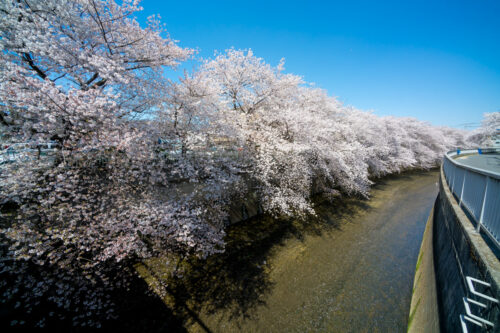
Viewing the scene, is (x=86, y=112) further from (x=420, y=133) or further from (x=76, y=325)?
(x=420, y=133)

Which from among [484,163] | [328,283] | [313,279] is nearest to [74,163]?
[313,279]

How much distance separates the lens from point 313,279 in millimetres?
7023

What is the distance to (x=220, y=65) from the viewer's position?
45.9 ft

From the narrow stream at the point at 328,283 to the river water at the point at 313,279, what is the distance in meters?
0.03

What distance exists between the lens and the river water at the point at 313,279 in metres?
5.51

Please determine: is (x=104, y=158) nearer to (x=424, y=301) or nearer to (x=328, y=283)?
(x=328, y=283)

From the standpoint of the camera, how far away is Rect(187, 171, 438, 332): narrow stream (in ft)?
17.9

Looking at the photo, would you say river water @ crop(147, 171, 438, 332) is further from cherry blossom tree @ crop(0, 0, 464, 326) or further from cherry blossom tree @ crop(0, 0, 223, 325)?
cherry blossom tree @ crop(0, 0, 223, 325)

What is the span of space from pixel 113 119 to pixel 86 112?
26.7 inches

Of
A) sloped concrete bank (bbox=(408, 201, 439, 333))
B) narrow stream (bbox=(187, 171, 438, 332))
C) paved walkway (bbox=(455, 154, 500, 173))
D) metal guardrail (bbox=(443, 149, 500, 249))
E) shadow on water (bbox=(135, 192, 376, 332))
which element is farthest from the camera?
paved walkway (bbox=(455, 154, 500, 173))

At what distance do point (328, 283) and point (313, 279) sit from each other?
54 cm

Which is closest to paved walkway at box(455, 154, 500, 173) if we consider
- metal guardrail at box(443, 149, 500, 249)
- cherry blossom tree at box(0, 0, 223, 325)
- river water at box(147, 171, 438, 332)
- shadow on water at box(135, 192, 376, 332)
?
river water at box(147, 171, 438, 332)

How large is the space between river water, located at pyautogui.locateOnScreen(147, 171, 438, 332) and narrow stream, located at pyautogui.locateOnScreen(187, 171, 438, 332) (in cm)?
3

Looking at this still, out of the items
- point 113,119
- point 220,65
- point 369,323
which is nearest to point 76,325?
point 113,119
